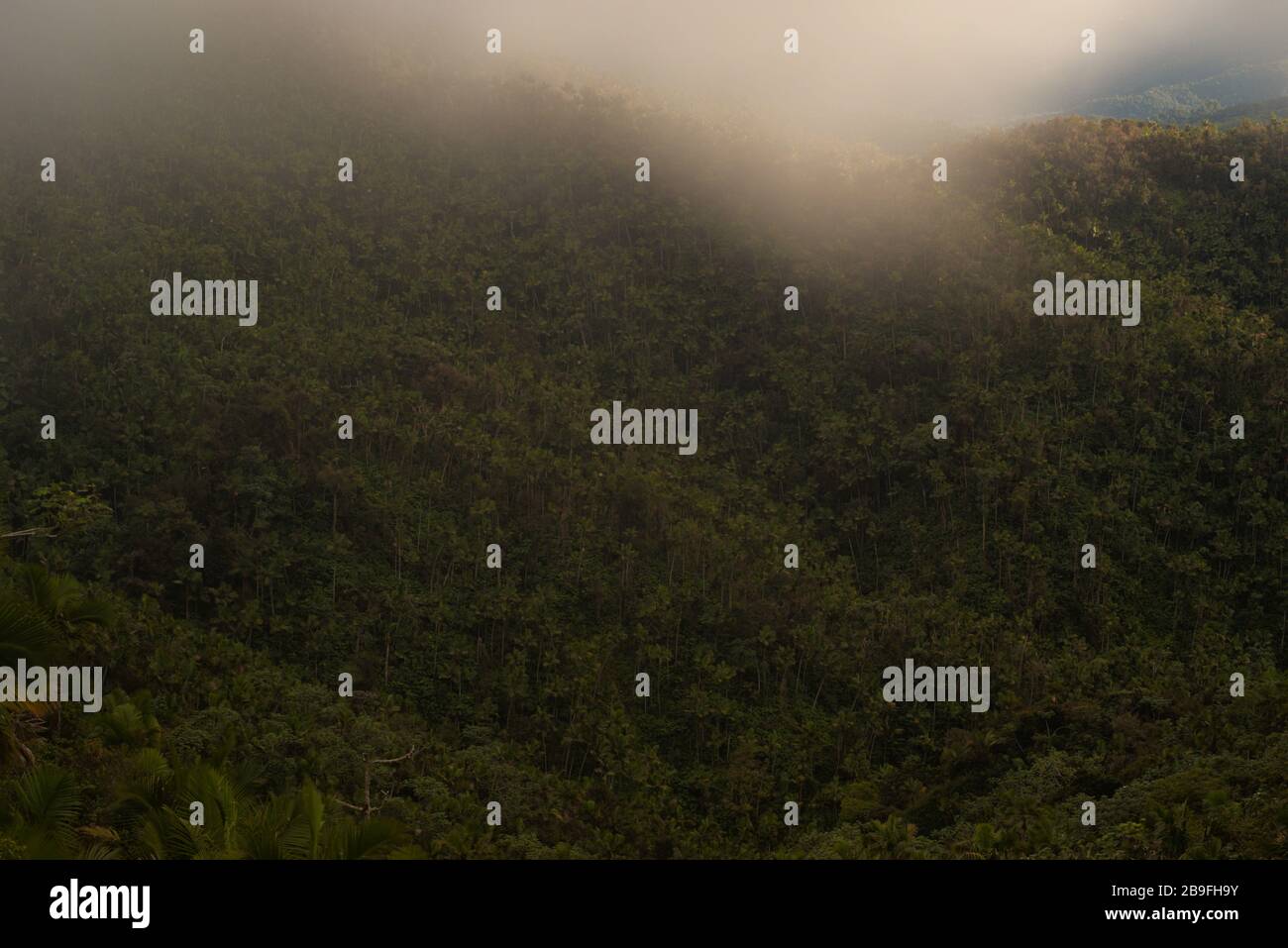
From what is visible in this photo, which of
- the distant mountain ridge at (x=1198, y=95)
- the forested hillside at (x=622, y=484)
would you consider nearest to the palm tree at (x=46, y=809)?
the forested hillside at (x=622, y=484)

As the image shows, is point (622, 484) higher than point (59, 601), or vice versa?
point (622, 484)

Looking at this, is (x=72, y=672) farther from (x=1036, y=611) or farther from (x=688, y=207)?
(x=688, y=207)

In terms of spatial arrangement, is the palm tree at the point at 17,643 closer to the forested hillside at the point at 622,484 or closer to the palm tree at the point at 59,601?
the forested hillside at the point at 622,484

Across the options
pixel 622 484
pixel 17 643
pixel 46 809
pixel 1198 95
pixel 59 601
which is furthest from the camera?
pixel 1198 95

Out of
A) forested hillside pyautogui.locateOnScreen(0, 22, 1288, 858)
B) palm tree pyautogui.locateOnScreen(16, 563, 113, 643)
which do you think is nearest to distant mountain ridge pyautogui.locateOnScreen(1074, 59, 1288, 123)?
forested hillside pyautogui.locateOnScreen(0, 22, 1288, 858)

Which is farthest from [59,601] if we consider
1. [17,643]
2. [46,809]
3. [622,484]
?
[622,484]

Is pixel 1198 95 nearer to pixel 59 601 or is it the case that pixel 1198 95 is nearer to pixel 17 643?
pixel 59 601

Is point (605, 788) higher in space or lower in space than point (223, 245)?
lower

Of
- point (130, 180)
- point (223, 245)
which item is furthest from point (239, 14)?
point (223, 245)
